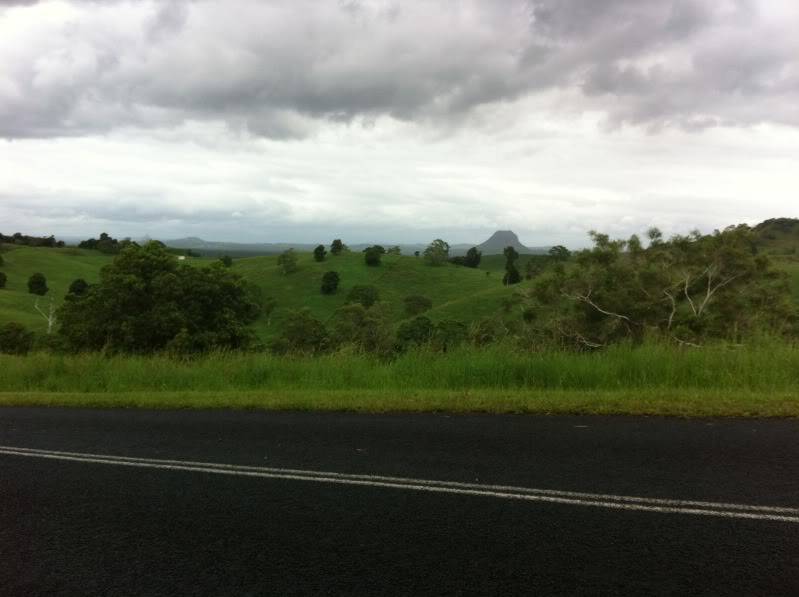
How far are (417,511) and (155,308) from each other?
107 feet

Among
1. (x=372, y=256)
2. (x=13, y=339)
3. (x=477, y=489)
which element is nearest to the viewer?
(x=477, y=489)

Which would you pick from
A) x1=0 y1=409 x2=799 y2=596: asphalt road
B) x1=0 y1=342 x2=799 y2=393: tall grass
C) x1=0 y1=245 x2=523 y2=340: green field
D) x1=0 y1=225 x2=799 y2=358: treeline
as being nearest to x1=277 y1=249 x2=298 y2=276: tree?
x1=0 y1=245 x2=523 y2=340: green field

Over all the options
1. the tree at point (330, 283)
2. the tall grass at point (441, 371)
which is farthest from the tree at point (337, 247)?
the tall grass at point (441, 371)

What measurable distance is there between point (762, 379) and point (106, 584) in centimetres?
923

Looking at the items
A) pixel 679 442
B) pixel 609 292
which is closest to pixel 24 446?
pixel 679 442

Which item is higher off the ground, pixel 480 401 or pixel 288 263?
pixel 288 263

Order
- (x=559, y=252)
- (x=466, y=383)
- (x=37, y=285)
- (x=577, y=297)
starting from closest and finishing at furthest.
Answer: (x=466, y=383), (x=577, y=297), (x=559, y=252), (x=37, y=285)

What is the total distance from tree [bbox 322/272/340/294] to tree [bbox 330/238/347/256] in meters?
24.5

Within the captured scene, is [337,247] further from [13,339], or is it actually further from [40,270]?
[13,339]

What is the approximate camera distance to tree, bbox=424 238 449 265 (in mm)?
126287

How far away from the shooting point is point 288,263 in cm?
11919

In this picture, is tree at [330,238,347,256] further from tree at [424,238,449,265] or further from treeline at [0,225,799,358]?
treeline at [0,225,799,358]

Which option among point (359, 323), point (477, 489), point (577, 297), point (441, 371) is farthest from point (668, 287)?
point (477, 489)

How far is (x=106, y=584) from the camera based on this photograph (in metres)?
3.90
